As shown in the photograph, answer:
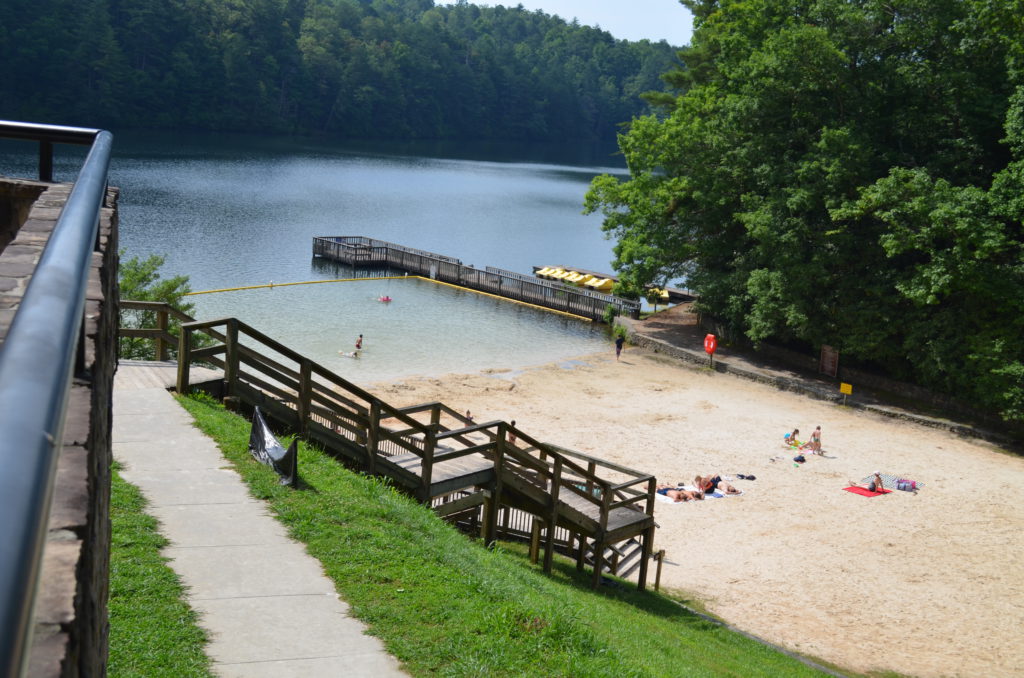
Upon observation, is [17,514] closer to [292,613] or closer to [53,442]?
[53,442]

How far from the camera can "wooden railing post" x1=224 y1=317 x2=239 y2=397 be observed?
38.3 ft

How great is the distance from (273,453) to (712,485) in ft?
53.9

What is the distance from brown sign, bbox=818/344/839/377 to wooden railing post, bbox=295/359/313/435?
28106 millimetres

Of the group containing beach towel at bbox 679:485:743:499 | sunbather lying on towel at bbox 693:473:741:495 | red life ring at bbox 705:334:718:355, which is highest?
red life ring at bbox 705:334:718:355

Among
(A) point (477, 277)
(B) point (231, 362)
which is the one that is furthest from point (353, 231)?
(B) point (231, 362)

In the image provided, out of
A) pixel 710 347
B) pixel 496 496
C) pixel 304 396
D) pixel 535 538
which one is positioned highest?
pixel 304 396

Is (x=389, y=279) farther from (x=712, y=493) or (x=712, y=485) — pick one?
(x=712, y=493)

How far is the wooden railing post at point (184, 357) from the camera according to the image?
11.5 metres

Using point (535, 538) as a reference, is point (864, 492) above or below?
below

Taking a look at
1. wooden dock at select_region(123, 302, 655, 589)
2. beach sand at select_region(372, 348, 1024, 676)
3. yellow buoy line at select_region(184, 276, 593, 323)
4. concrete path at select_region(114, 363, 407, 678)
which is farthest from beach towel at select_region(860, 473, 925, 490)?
yellow buoy line at select_region(184, 276, 593, 323)

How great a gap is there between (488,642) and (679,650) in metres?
5.78

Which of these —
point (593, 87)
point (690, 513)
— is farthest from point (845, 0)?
point (593, 87)

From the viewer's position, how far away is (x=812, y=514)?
23.2m

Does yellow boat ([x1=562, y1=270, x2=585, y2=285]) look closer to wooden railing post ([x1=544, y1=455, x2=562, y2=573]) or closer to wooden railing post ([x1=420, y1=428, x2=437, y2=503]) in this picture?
wooden railing post ([x1=544, y1=455, x2=562, y2=573])
